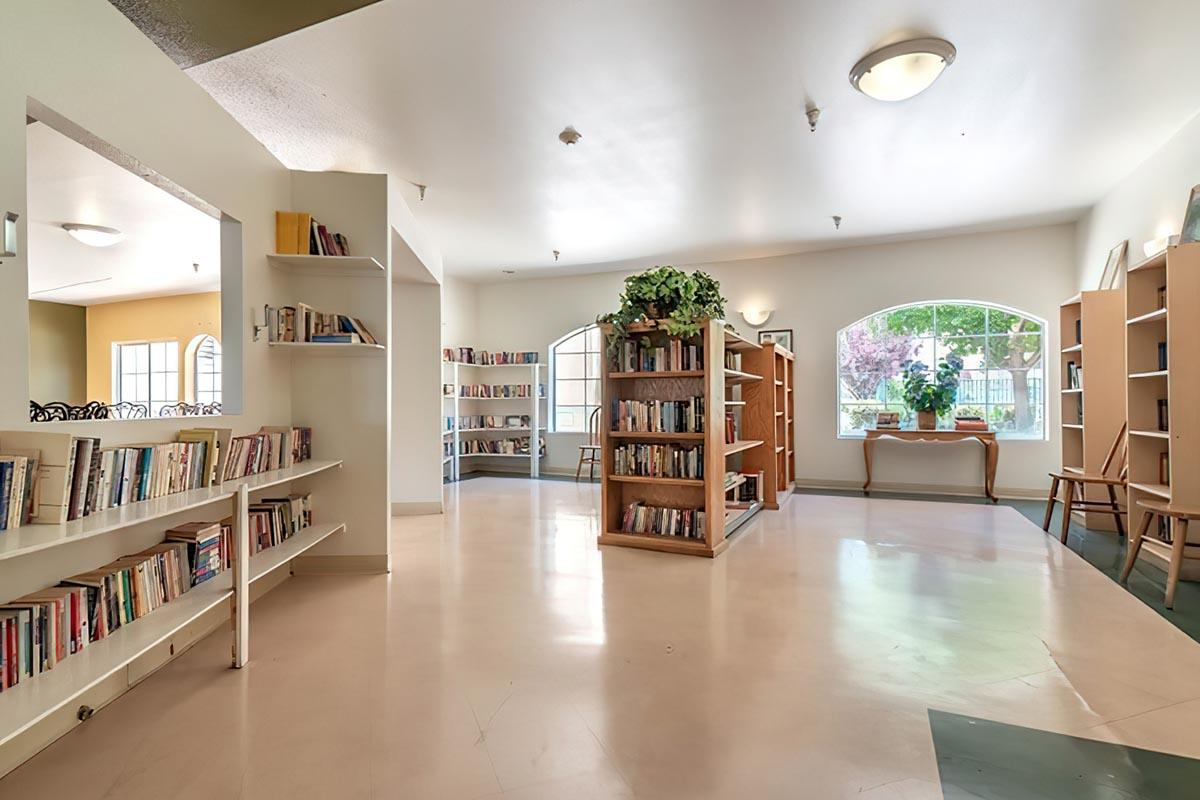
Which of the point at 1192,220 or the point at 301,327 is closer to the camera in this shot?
the point at 301,327

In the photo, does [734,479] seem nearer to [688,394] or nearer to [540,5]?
[688,394]

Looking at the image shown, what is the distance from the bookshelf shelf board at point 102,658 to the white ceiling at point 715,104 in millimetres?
2810

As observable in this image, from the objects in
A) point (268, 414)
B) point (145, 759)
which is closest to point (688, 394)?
point (268, 414)

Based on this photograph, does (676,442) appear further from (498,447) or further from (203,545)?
(498,447)

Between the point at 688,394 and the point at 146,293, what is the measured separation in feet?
26.5

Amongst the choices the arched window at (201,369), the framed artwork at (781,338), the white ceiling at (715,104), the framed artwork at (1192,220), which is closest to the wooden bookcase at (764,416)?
the framed artwork at (781,338)

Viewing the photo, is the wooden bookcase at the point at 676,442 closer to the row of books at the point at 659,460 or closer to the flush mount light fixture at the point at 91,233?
the row of books at the point at 659,460

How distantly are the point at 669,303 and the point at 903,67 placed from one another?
6.49 ft

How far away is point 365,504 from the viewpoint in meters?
3.77

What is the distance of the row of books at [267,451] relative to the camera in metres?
2.83

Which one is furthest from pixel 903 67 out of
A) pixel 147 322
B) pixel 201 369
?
pixel 147 322

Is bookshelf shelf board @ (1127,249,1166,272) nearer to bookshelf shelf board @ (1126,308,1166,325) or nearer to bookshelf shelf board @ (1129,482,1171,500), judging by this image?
bookshelf shelf board @ (1126,308,1166,325)

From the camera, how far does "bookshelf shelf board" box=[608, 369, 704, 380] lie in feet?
13.7

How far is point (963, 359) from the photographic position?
6988 mm
